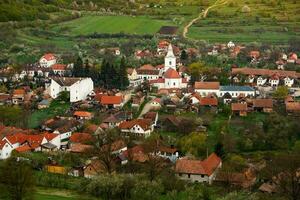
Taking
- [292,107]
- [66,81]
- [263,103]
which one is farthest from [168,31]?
[292,107]

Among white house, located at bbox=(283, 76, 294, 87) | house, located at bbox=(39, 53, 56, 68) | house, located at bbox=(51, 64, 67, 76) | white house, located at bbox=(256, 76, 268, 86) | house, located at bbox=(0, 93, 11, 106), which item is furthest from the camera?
house, located at bbox=(39, 53, 56, 68)

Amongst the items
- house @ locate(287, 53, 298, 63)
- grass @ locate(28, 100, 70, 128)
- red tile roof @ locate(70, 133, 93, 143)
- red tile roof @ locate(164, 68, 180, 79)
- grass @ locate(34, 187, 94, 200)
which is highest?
red tile roof @ locate(164, 68, 180, 79)

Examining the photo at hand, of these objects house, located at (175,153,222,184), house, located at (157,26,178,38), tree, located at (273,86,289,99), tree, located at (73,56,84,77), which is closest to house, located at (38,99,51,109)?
tree, located at (73,56,84,77)

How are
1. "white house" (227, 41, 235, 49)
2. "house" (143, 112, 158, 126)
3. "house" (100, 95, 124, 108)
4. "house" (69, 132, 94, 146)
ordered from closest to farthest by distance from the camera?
"house" (69, 132, 94, 146), "house" (143, 112, 158, 126), "house" (100, 95, 124, 108), "white house" (227, 41, 235, 49)

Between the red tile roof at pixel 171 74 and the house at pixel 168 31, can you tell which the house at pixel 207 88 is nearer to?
the red tile roof at pixel 171 74

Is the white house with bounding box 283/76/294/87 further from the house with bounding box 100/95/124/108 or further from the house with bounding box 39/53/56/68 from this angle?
the house with bounding box 39/53/56/68

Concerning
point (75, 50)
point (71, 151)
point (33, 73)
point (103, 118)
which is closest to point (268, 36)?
point (75, 50)
